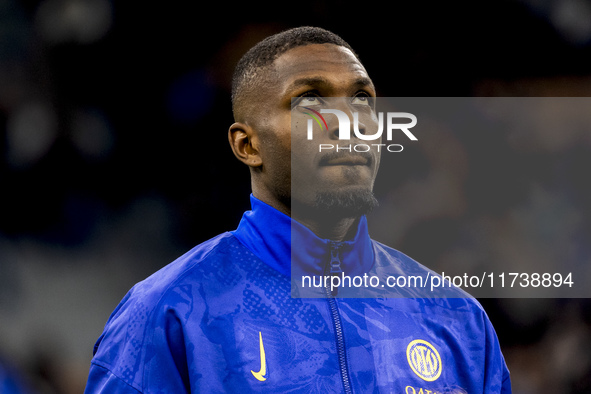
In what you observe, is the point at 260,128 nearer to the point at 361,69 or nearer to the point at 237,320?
the point at 361,69

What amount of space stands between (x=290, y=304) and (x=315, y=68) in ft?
1.74

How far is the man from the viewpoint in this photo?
1.24 meters

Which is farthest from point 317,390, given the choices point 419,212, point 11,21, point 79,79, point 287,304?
point 11,21

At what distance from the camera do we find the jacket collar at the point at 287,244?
142 cm

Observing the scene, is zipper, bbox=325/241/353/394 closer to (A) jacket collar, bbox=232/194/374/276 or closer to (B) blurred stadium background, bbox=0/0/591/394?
(A) jacket collar, bbox=232/194/374/276

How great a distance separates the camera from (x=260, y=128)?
1482 millimetres

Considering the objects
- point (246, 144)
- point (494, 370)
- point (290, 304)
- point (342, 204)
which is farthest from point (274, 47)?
point (494, 370)

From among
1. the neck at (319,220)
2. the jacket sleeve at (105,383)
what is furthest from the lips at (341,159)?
the jacket sleeve at (105,383)

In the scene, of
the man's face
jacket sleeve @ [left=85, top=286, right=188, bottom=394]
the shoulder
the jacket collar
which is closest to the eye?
the man's face

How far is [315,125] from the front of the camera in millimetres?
1386

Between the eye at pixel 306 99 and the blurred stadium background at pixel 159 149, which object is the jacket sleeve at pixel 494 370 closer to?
the eye at pixel 306 99

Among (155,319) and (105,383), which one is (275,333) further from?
(105,383)

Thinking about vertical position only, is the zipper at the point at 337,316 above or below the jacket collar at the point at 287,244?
below

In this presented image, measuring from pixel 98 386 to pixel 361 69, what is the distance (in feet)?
2.98
